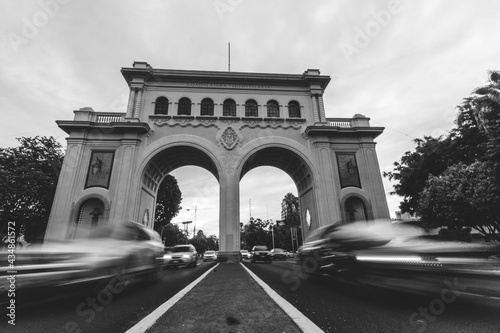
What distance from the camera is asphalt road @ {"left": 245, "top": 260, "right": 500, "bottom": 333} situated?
260cm

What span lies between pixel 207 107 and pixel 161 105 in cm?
476

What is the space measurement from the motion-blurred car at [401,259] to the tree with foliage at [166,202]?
31.2 metres

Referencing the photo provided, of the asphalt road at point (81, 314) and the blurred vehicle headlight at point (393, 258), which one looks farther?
the blurred vehicle headlight at point (393, 258)

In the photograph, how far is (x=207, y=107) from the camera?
79.0ft

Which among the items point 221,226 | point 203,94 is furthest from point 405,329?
point 203,94

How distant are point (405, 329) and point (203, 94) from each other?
2449 centimetres

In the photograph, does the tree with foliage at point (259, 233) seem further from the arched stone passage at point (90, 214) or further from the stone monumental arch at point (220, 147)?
the arched stone passage at point (90, 214)

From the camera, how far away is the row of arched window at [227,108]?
77.9ft

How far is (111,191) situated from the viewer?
1934cm

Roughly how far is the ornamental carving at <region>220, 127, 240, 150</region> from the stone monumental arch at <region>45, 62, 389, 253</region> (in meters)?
0.10

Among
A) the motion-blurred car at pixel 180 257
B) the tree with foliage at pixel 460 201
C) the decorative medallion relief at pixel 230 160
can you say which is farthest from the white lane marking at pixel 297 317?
the decorative medallion relief at pixel 230 160

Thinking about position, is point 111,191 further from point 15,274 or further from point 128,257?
point 15,274

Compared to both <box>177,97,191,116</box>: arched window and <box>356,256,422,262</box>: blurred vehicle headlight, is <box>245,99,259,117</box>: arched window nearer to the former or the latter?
<box>177,97,191,116</box>: arched window

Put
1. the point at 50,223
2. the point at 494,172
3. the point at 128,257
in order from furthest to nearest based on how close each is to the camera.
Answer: the point at 50,223
the point at 494,172
the point at 128,257
